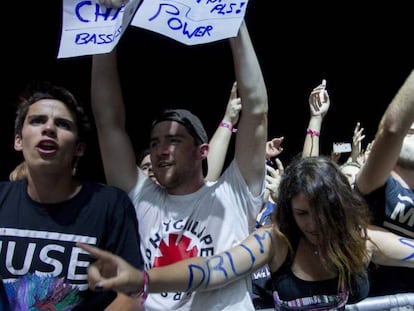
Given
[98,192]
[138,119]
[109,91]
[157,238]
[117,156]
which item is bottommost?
[157,238]

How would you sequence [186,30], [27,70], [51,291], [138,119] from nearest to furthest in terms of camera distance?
1. [51,291]
2. [186,30]
3. [27,70]
4. [138,119]

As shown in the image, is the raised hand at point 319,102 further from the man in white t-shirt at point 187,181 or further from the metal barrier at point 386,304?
the metal barrier at point 386,304

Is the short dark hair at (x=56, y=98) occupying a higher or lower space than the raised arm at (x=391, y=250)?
higher

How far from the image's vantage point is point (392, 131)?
167 centimetres

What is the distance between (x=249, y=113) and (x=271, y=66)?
12.9 feet

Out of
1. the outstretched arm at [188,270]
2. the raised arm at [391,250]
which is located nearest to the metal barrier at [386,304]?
the raised arm at [391,250]

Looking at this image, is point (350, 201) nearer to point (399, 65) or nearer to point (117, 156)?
point (117, 156)

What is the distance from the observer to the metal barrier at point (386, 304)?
1.76m

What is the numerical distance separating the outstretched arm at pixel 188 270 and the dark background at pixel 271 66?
3.44 meters

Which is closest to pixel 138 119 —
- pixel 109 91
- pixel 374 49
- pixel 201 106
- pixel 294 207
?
pixel 201 106

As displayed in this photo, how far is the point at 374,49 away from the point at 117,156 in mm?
4334

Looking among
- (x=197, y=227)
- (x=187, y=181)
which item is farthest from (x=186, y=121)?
(x=197, y=227)

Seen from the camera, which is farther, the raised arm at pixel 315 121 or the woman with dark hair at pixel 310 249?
the raised arm at pixel 315 121

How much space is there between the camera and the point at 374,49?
5578mm
